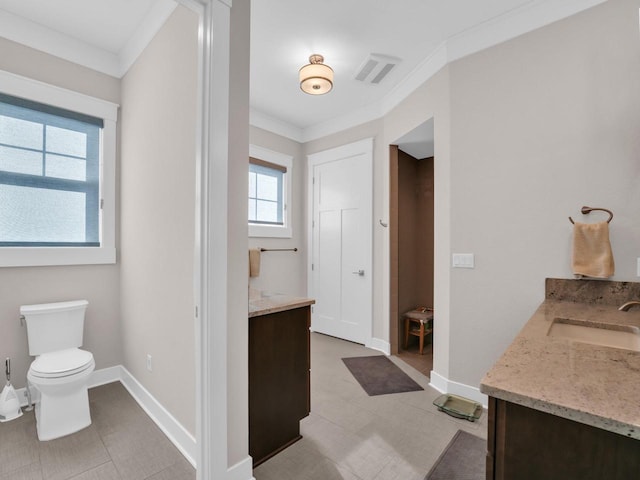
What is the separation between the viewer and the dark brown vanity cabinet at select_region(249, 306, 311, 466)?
5.62 feet

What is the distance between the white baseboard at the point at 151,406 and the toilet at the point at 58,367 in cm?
32

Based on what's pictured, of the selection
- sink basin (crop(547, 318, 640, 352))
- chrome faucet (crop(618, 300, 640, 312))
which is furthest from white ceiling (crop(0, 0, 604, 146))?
sink basin (crop(547, 318, 640, 352))

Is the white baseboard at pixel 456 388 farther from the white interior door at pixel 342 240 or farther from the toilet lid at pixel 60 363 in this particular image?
the toilet lid at pixel 60 363

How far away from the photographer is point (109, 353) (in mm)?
2699

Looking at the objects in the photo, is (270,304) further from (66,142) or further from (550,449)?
(66,142)

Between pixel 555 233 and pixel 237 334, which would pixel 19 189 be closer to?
pixel 237 334

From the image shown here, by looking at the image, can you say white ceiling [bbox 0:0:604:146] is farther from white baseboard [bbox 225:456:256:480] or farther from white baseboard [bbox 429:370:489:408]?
white baseboard [bbox 225:456:256:480]

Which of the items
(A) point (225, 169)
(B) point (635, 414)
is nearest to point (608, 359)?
(B) point (635, 414)

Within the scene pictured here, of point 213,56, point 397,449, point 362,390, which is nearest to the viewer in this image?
point 213,56

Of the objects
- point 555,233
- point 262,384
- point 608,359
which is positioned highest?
point 555,233

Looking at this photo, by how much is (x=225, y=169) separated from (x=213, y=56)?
1.67ft

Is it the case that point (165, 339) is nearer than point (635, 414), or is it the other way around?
point (635, 414)

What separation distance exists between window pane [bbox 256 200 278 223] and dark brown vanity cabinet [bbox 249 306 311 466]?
2.28 metres

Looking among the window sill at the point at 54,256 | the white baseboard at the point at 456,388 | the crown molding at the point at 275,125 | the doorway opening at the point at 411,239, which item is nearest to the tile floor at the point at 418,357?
the doorway opening at the point at 411,239
